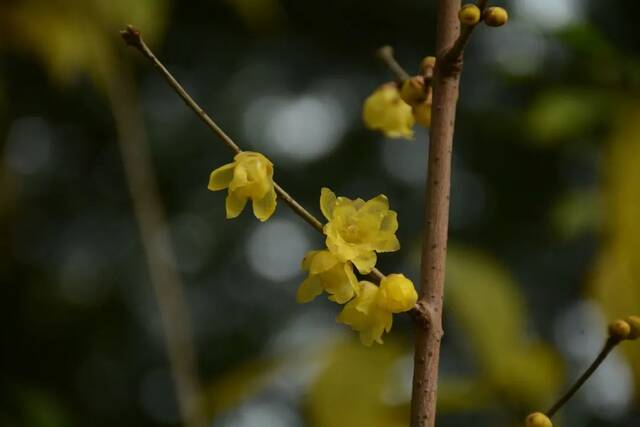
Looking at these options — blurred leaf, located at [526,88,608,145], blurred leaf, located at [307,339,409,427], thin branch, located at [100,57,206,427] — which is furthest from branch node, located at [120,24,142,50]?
blurred leaf, located at [526,88,608,145]

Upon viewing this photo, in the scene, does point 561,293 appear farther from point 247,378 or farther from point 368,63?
point 247,378

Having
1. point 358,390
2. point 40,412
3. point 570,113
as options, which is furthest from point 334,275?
point 40,412

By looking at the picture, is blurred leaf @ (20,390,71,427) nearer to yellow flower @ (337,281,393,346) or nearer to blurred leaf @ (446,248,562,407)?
blurred leaf @ (446,248,562,407)

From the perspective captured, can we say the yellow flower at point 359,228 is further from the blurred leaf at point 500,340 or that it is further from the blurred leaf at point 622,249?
the blurred leaf at point 500,340

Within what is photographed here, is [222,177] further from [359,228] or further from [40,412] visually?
[40,412]

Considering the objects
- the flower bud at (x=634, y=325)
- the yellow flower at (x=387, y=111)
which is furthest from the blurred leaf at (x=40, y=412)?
the flower bud at (x=634, y=325)
